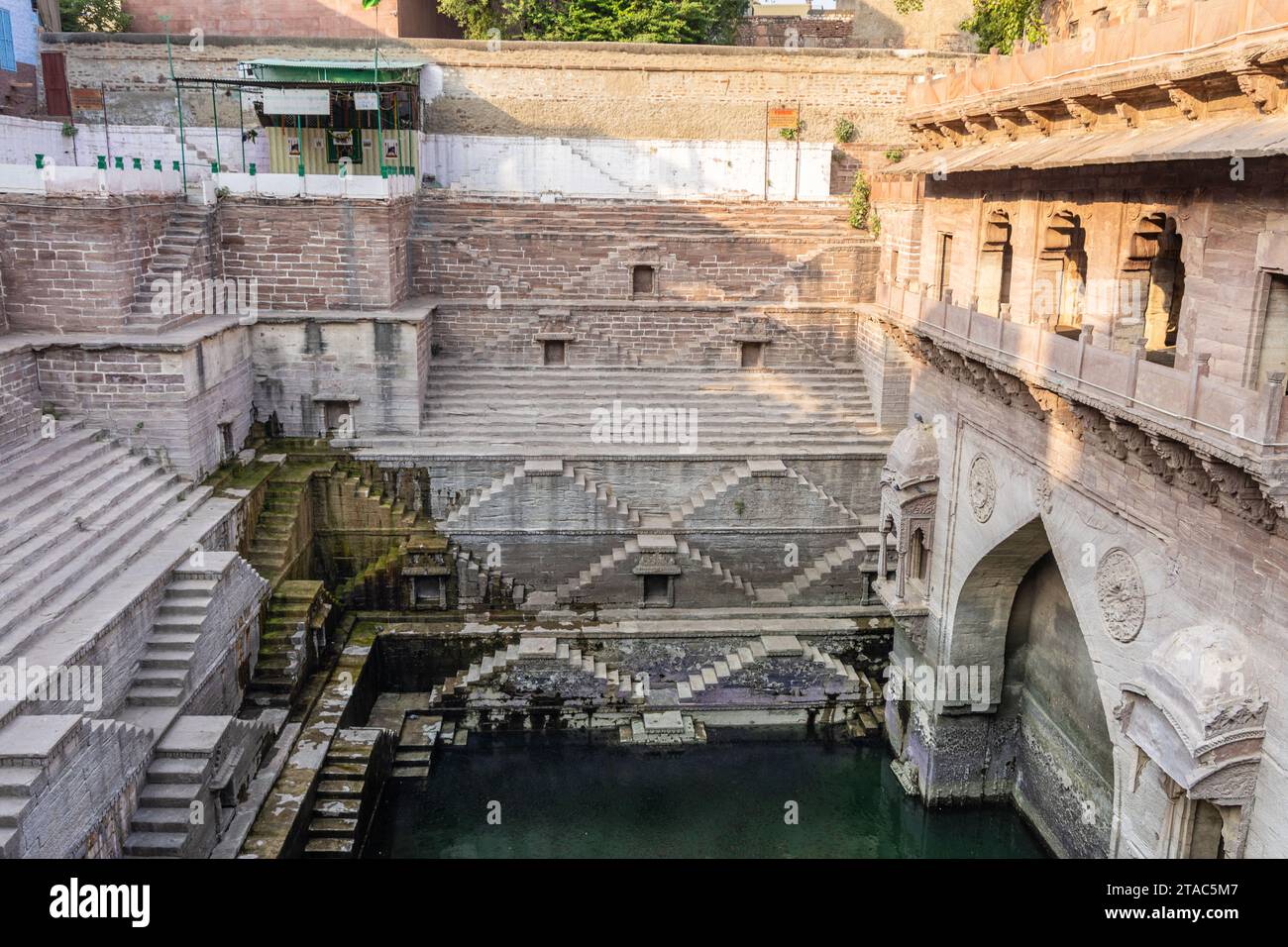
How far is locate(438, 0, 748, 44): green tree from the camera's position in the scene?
28000 mm

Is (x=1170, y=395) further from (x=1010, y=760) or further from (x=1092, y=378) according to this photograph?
(x=1010, y=760)

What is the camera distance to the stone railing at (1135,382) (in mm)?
8172

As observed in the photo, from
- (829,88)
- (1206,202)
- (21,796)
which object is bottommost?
(21,796)

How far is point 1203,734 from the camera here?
8797mm

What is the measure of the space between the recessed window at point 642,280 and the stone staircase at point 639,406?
6.05 ft

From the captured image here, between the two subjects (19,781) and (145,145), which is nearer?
(19,781)

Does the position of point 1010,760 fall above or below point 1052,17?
below

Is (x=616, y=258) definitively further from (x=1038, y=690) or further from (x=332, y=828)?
(x=332, y=828)

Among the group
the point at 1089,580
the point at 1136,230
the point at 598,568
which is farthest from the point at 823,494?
the point at 1136,230

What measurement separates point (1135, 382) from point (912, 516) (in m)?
6.23

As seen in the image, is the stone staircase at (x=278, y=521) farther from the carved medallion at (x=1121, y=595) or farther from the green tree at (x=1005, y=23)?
the green tree at (x=1005, y=23)

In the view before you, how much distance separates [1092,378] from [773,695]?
8.88 metres
